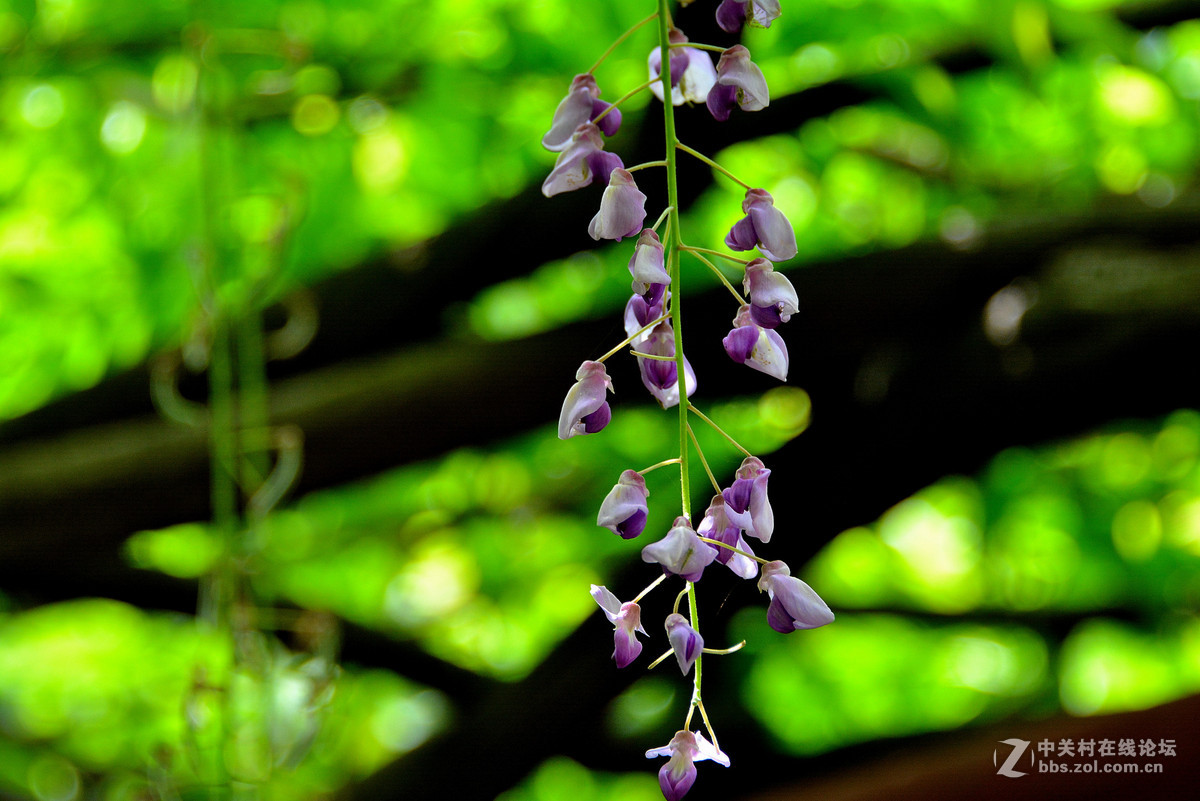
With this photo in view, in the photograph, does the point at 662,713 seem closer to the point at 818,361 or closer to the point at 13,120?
the point at 818,361

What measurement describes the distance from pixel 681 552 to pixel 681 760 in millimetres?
75

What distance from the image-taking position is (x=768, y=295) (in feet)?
0.89

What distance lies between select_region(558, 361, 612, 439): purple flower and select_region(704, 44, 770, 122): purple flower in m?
0.08

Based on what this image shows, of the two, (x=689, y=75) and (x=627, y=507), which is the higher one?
(x=689, y=75)

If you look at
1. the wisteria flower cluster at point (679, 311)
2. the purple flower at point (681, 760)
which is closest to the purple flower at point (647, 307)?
the wisteria flower cluster at point (679, 311)

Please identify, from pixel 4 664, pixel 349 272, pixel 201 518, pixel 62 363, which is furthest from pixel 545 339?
pixel 4 664

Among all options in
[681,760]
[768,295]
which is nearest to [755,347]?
[768,295]

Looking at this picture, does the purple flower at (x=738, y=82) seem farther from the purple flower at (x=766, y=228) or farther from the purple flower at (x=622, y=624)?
the purple flower at (x=622, y=624)

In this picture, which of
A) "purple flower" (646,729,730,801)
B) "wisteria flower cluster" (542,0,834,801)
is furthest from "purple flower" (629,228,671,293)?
"purple flower" (646,729,730,801)

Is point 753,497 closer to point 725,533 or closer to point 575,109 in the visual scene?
point 725,533

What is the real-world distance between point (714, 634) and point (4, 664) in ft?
3.58

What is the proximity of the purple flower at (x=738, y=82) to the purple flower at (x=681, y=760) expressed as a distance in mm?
184

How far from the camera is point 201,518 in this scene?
2.93ft

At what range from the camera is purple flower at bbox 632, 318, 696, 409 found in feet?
0.97
